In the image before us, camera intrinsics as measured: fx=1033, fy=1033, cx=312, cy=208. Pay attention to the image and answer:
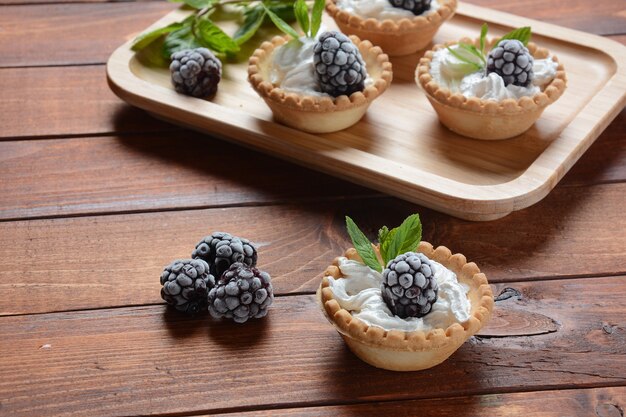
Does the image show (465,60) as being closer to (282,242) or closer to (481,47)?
(481,47)

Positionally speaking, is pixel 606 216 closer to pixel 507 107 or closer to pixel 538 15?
pixel 507 107

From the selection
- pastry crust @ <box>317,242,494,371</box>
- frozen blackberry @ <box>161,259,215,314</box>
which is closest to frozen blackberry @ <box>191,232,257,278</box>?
frozen blackberry @ <box>161,259,215,314</box>

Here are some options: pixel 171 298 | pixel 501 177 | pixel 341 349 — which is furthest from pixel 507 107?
pixel 171 298

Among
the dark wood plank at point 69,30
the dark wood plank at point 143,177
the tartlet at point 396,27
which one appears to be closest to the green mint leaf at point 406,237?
the dark wood plank at point 143,177

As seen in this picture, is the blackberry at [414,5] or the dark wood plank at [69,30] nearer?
the blackberry at [414,5]

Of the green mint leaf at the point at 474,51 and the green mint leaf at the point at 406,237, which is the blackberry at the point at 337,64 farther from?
the green mint leaf at the point at 406,237

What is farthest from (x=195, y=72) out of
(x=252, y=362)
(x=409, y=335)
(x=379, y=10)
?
(x=409, y=335)
